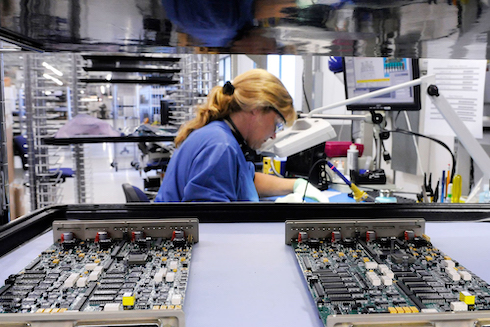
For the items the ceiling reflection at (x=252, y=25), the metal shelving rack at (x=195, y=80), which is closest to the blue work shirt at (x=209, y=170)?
the ceiling reflection at (x=252, y=25)

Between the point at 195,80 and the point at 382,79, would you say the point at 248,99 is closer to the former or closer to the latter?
the point at 382,79

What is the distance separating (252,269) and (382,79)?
193 cm

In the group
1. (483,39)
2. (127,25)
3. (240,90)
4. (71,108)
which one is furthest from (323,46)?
(71,108)

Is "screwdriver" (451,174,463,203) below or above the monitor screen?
below

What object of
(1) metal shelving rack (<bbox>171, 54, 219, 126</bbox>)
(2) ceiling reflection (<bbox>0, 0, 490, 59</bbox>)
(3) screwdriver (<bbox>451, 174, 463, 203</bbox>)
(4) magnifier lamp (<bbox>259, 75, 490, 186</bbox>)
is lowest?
(3) screwdriver (<bbox>451, 174, 463, 203</bbox>)

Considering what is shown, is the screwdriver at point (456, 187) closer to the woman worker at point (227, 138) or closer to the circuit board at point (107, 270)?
the woman worker at point (227, 138)

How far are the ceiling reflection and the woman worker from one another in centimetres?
84

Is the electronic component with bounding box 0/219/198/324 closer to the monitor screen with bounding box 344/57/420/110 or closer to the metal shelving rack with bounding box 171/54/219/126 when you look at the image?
the monitor screen with bounding box 344/57/420/110

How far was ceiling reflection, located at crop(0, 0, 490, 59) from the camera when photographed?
0.57m

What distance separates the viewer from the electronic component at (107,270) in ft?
1.93

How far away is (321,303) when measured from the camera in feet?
1.95


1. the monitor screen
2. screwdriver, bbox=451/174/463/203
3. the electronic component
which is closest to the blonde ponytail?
the monitor screen

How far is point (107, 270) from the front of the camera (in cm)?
71

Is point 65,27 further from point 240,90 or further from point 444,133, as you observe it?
point 444,133
